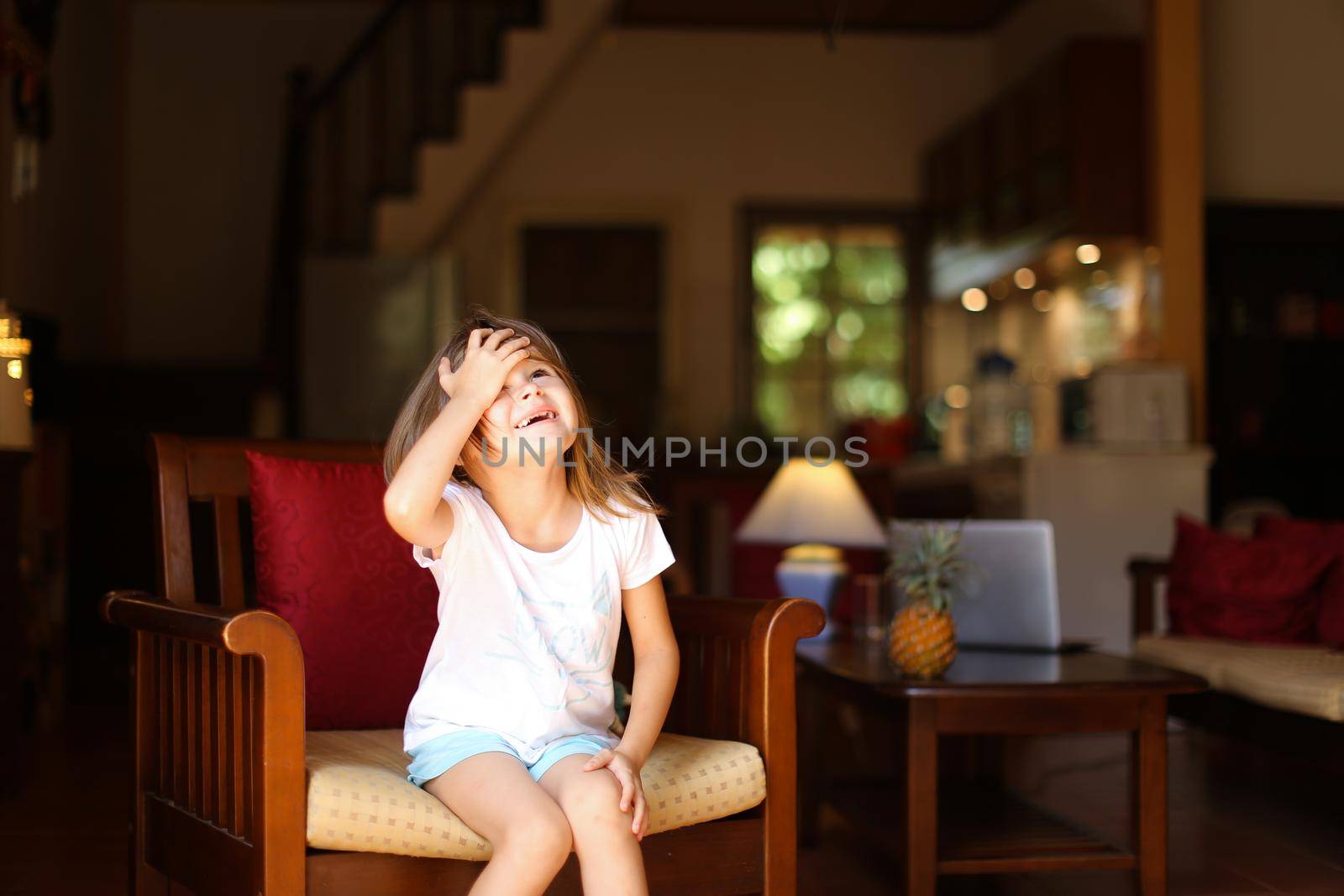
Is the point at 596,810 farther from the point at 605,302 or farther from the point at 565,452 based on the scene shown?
the point at 605,302

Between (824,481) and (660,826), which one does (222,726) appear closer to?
(660,826)

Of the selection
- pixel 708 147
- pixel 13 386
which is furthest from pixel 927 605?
pixel 708 147

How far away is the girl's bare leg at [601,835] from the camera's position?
1.68 meters

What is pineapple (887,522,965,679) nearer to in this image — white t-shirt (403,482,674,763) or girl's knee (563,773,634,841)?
white t-shirt (403,482,674,763)

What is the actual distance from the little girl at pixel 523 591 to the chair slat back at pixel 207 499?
1.61ft

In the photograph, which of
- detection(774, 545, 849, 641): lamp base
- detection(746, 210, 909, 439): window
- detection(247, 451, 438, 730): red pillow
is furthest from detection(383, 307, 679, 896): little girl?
detection(746, 210, 909, 439): window

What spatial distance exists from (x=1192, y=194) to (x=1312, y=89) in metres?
0.89

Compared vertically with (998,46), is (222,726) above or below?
below

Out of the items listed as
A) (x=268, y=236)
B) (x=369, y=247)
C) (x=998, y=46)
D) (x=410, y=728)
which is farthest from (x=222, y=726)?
(x=998, y=46)

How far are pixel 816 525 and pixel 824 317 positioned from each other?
507 centimetres

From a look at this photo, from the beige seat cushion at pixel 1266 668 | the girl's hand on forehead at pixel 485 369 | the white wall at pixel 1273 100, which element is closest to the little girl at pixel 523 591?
the girl's hand on forehead at pixel 485 369

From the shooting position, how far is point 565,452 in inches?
81.0

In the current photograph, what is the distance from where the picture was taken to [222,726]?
78.1 inches

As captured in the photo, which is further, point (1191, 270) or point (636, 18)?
point (636, 18)
